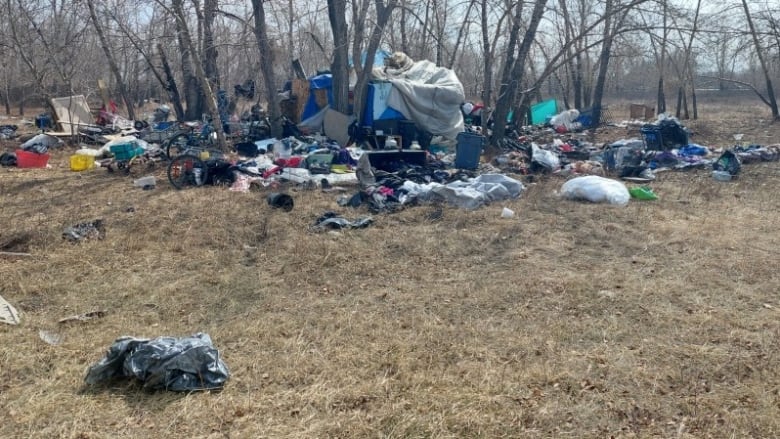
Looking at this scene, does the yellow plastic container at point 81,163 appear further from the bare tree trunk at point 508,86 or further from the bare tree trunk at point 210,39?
the bare tree trunk at point 508,86

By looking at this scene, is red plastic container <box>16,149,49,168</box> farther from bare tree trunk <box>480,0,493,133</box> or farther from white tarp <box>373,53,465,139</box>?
bare tree trunk <box>480,0,493,133</box>

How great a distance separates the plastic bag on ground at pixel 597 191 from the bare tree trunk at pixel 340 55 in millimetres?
6462

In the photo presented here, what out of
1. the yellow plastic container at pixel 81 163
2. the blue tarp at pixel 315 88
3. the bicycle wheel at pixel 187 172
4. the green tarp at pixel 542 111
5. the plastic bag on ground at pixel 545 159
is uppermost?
the blue tarp at pixel 315 88

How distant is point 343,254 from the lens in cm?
568

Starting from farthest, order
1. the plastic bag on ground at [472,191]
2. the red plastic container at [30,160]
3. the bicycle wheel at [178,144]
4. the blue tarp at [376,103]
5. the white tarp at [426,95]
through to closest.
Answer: the white tarp at [426,95] → the blue tarp at [376,103] → the bicycle wheel at [178,144] → the red plastic container at [30,160] → the plastic bag on ground at [472,191]

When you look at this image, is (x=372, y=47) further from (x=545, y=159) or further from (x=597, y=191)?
(x=597, y=191)

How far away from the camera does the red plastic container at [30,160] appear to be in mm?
11156

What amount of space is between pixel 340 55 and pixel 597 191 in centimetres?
738

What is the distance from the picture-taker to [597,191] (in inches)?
303

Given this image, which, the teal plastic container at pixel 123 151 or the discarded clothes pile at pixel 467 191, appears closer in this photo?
the discarded clothes pile at pixel 467 191

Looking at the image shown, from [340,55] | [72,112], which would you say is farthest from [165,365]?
[72,112]

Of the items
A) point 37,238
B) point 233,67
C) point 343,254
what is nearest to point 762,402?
point 343,254

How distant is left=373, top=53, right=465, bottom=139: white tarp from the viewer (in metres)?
13.4

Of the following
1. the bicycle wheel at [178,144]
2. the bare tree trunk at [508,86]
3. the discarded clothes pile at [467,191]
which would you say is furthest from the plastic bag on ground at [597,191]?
the bicycle wheel at [178,144]
